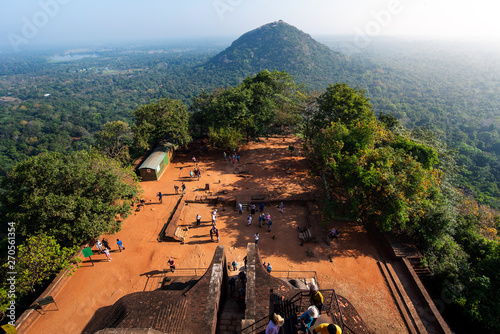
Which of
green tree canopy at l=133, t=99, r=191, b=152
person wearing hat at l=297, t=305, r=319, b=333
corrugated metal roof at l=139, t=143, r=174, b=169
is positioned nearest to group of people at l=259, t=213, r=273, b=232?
person wearing hat at l=297, t=305, r=319, b=333

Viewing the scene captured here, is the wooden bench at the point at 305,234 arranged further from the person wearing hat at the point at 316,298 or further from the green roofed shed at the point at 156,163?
the green roofed shed at the point at 156,163

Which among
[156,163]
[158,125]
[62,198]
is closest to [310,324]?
[62,198]

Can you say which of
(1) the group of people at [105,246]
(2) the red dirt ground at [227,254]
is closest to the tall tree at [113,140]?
(2) the red dirt ground at [227,254]

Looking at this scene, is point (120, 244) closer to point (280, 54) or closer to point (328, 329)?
point (328, 329)

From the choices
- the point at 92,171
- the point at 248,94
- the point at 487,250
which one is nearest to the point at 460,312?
the point at 487,250

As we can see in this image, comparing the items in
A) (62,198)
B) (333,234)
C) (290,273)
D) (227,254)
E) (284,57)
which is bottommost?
(290,273)

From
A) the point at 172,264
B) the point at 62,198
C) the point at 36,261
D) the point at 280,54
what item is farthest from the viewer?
the point at 280,54

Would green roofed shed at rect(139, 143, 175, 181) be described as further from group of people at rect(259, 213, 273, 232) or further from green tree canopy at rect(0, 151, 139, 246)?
group of people at rect(259, 213, 273, 232)
